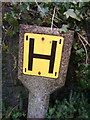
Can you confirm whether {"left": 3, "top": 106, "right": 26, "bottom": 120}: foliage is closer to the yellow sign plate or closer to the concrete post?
the concrete post

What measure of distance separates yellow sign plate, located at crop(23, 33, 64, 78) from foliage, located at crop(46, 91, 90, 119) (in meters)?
0.37

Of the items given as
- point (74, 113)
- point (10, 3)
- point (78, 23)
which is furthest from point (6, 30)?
point (74, 113)

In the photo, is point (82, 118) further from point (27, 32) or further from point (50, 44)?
point (27, 32)

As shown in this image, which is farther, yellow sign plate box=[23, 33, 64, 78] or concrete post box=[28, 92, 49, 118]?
concrete post box=[28, 92, 49, 118]

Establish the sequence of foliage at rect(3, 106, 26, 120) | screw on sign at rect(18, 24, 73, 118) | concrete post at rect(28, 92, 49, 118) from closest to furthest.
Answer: screw on sign at rect(18, 24, 73, 118) → concrete post at rect(28, 92, 49, 118) → foliage at rect(3, 106, 26, 120)

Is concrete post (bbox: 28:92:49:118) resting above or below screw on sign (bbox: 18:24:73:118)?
below

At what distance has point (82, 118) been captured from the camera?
1746 millimetres

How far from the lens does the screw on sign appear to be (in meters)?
1.45

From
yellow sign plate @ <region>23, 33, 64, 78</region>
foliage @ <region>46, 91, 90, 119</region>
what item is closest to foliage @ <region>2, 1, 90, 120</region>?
foliage @ <region>46, 91, 90, 119</region>

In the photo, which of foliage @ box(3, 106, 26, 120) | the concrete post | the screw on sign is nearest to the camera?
the screw on sign

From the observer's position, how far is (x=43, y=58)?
1.51m

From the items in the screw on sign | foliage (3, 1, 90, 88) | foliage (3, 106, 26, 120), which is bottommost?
foliage (3, 106, 26, 120)

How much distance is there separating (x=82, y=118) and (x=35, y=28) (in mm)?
864

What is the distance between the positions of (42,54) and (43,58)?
1.3 inches
